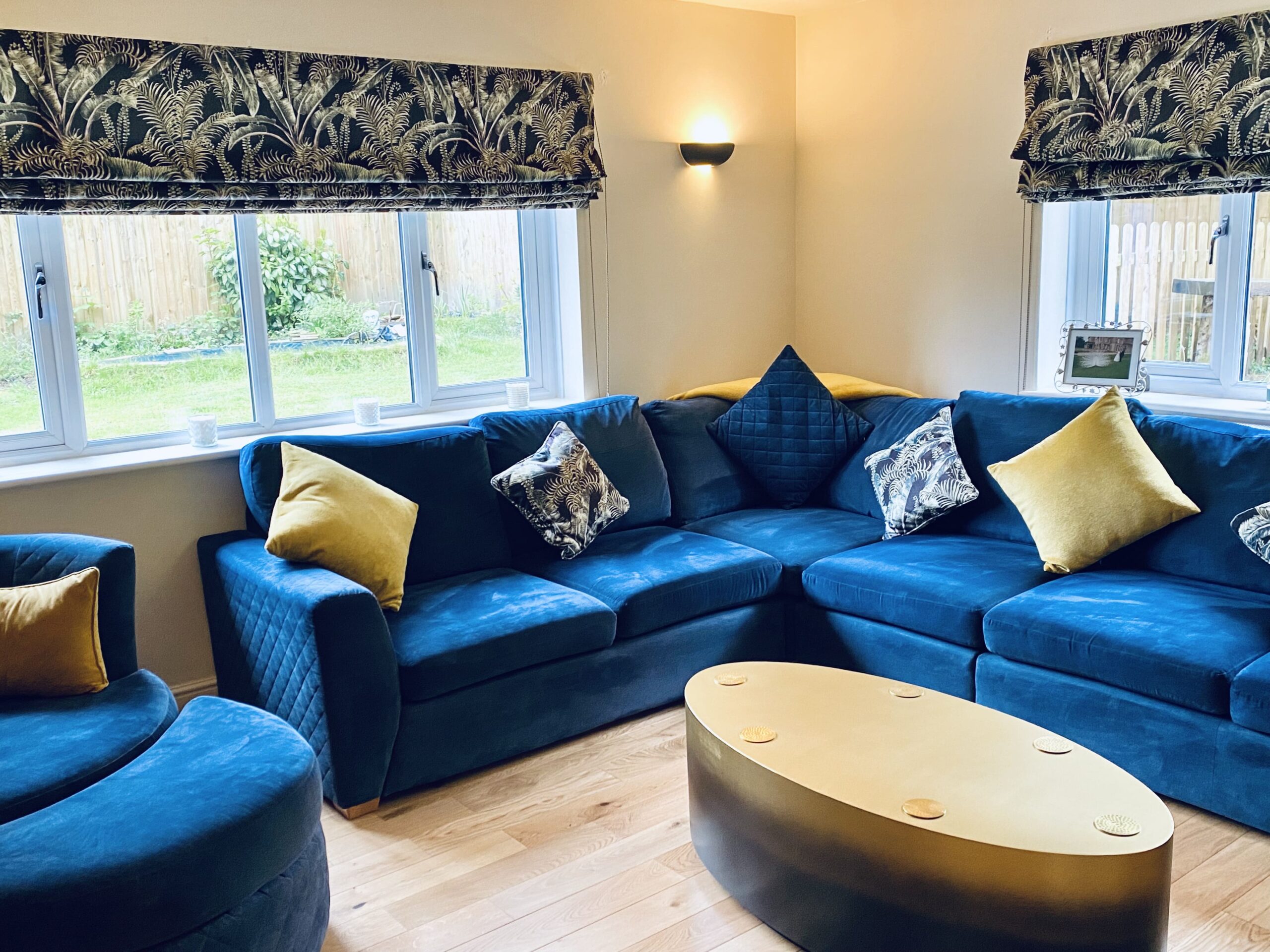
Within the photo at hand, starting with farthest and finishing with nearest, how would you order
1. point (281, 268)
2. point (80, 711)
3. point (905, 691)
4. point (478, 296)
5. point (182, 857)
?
1. point (478, 296)
2. point (281, 268)
3. point (905, 691)
4. point (80, 711)
5. point (182, 857)

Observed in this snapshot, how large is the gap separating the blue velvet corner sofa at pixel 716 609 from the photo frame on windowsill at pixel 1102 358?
41 centimetres

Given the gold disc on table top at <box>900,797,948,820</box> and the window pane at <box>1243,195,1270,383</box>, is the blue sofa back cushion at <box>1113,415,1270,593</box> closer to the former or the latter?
the window pane at <box>1243,195,1270,383</box>

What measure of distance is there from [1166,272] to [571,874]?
2.95 m

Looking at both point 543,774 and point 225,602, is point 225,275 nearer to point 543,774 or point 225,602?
point 225,602

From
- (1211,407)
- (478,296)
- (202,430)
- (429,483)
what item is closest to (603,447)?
(429,483)

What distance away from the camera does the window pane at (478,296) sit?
4.25 m

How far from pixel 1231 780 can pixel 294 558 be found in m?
2.45

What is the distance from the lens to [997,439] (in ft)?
12.6

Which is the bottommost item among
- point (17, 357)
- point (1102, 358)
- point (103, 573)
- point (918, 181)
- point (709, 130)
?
point (103, 573)

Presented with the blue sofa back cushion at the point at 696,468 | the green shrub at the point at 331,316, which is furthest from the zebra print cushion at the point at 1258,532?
the green shrub at the point at 331,316

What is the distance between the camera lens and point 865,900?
2166 millimetres

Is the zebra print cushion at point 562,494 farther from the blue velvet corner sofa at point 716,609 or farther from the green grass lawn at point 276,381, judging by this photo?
the green grass lawn at point 276,381

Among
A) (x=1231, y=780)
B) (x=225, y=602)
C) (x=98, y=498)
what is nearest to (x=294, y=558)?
(x=225, y=602)

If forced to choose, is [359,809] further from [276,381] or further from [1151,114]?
[1151,114]
